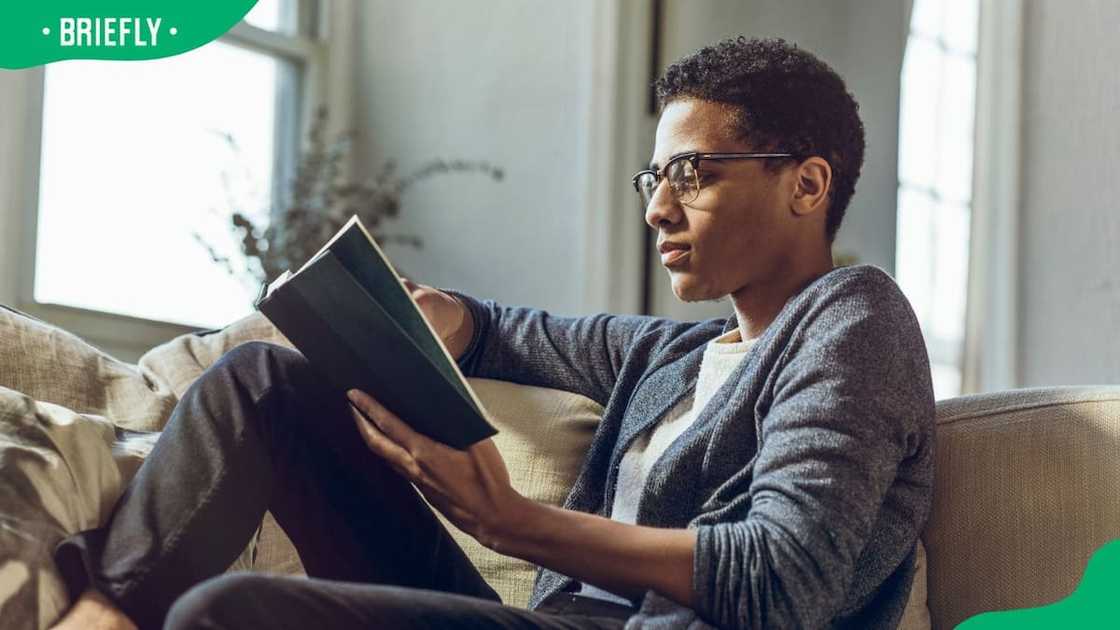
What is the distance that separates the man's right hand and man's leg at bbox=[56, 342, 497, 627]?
0.33m

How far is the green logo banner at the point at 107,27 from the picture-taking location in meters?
2.63

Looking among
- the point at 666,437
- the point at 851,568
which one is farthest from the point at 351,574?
the point at 851,568

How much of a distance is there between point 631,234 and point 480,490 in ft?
6.44

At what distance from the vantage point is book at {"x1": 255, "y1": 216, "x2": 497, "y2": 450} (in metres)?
1.16

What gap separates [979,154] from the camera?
251 centimetres

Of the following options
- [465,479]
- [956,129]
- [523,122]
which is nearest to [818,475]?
[465,479]

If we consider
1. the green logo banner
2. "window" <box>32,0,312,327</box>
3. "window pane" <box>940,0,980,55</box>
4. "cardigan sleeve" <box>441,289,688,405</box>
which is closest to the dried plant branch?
"window" <box>32,0,312,327</box>

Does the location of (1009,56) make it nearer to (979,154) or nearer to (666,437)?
(979,154)

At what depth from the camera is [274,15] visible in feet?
10.9

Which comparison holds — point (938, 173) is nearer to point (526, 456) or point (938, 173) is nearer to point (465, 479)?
point (526, 456)

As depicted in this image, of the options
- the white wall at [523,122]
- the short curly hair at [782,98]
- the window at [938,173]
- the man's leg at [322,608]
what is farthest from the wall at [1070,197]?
the man's leg at [322,608]

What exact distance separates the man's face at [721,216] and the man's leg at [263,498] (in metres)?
0.40

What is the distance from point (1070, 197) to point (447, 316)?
1156mm

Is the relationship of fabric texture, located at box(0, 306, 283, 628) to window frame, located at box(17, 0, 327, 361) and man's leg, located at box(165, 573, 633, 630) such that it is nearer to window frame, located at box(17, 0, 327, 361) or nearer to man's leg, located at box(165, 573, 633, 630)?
man's leg, located at box(165, 573, 633, 630)
